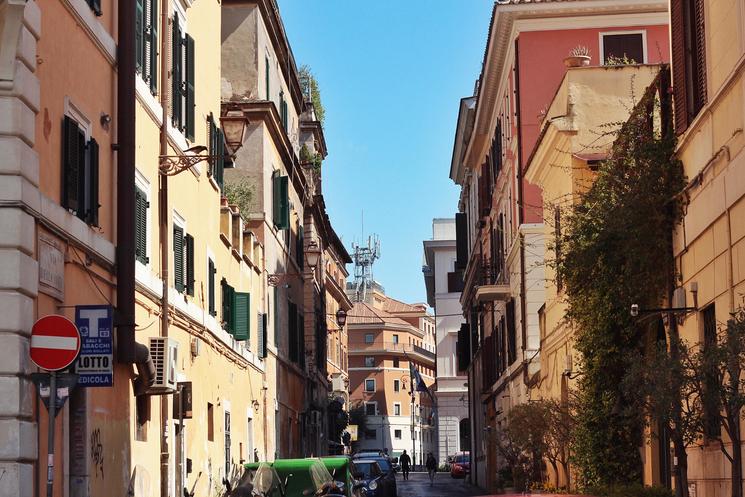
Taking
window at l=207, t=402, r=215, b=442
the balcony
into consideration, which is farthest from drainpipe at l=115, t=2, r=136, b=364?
the balcony

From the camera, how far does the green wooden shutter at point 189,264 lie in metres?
25.1

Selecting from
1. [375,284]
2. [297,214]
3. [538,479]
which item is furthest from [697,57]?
[375,284]

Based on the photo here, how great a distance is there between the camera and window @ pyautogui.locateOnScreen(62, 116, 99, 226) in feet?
53.2

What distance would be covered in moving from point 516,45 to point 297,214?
551 inches

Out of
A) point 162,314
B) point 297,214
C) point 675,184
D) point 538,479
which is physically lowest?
point 538,479

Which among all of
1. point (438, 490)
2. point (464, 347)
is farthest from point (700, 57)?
point (464, 347)

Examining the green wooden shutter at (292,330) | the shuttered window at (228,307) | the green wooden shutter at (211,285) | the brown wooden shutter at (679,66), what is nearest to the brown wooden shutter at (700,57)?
the brown wooden shutter at (679,66)

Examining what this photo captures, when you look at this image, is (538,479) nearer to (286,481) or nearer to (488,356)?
(286,481)

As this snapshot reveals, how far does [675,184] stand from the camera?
1958cm

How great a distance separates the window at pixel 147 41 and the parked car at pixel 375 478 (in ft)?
51.7

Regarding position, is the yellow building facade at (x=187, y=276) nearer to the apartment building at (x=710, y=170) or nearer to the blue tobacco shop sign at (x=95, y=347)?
the blue tobacco shop sign at (x=95, y=347)

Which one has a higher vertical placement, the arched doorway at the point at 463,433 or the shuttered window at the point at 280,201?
the shuttered window at the point at 280,201

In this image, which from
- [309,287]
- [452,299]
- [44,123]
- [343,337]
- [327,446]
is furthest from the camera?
[452,299]

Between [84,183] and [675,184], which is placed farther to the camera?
[675,184]
